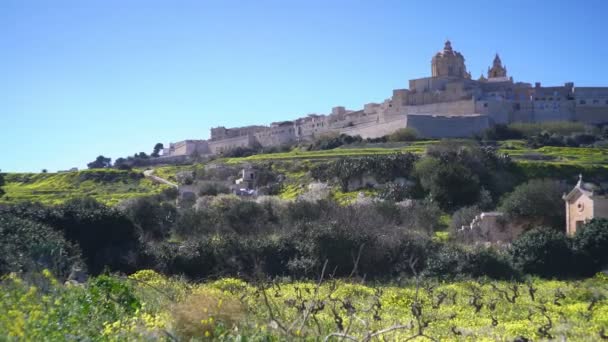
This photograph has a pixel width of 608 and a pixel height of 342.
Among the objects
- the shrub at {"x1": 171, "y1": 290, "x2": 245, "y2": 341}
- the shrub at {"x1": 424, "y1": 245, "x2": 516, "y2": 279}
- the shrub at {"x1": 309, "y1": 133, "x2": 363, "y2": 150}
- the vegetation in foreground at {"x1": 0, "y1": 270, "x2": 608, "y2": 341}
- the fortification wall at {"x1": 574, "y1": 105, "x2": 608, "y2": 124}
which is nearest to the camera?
the vegetation in foreground at {"x1": 0, "y1": 270, "x2": 608, "y2": 341}

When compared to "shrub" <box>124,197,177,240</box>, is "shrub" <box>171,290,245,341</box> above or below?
above

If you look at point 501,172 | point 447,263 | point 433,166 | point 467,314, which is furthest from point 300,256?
point 501,172

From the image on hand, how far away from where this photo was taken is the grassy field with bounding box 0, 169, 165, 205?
43.8 meters

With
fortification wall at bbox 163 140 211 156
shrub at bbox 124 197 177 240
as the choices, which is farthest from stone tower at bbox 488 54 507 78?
shrub at bbox 124 197 177 240

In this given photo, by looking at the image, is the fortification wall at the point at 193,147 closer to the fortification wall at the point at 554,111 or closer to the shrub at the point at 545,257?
the fortification wall at the point at 554,111

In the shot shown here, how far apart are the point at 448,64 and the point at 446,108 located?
12.5 metres

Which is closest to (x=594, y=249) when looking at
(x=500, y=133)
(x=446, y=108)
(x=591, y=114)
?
(x=500, y=133)

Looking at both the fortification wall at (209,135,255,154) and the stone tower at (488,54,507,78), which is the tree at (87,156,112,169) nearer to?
the fortification wall at (209,135,255,154)

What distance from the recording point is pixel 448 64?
238 feet

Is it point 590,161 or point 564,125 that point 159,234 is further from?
point 564,125

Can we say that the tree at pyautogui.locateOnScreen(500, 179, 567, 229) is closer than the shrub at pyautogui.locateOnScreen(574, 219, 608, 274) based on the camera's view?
No

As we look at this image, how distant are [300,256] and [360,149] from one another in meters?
31.1

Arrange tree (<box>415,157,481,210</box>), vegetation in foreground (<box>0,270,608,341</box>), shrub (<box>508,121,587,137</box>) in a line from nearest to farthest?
vegetation in foreground (<box>0,270,608,341</box>), tree (<box>415,157,481,210</box>), shrub (<box>508,121,587,137</box>)

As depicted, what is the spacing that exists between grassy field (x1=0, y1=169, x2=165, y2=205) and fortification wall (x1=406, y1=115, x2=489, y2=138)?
21.3 m
